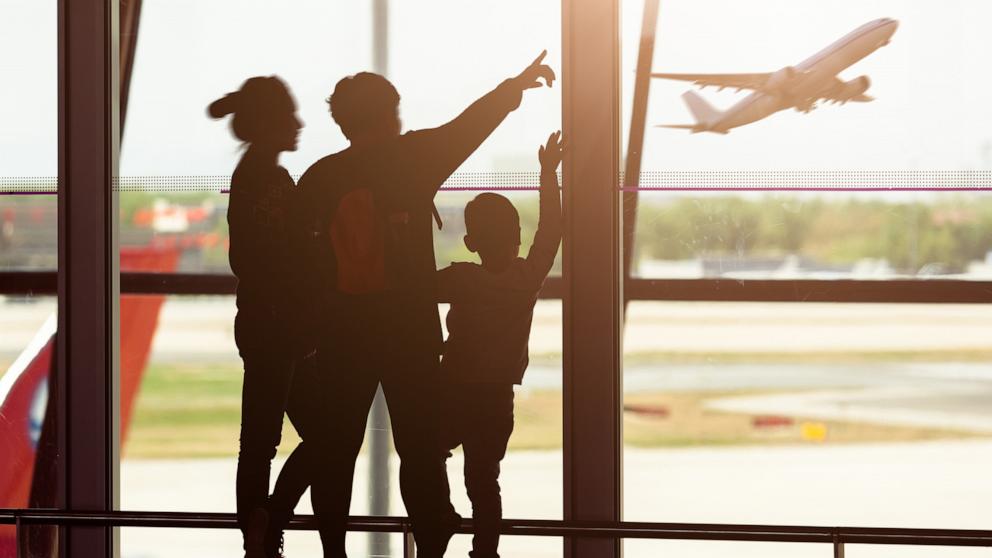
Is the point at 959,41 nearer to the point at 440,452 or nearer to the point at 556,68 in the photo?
the point at 556,68

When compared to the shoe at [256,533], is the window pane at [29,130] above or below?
above

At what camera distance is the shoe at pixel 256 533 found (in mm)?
3047

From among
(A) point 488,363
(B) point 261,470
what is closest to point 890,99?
(A) point 488,363

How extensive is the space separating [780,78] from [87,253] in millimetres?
2587

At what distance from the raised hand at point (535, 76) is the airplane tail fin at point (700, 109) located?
478 millimetres

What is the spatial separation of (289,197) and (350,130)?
0.30 m

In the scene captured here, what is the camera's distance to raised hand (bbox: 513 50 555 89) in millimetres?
3080

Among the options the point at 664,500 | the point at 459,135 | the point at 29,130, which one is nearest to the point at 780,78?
the point at 459,135

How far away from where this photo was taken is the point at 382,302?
2.88m

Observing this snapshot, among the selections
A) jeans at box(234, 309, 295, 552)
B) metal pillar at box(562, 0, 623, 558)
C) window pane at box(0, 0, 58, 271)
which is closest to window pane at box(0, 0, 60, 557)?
window pane at box(0, 0, 58, 271)

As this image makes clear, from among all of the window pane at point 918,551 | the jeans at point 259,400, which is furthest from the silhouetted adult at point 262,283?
the window pane at point 918,551

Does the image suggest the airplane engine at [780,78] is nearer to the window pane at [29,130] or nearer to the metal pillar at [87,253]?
the metal pillar at [87,253]

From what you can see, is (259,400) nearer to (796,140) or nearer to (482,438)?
(482,438)

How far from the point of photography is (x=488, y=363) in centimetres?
296
